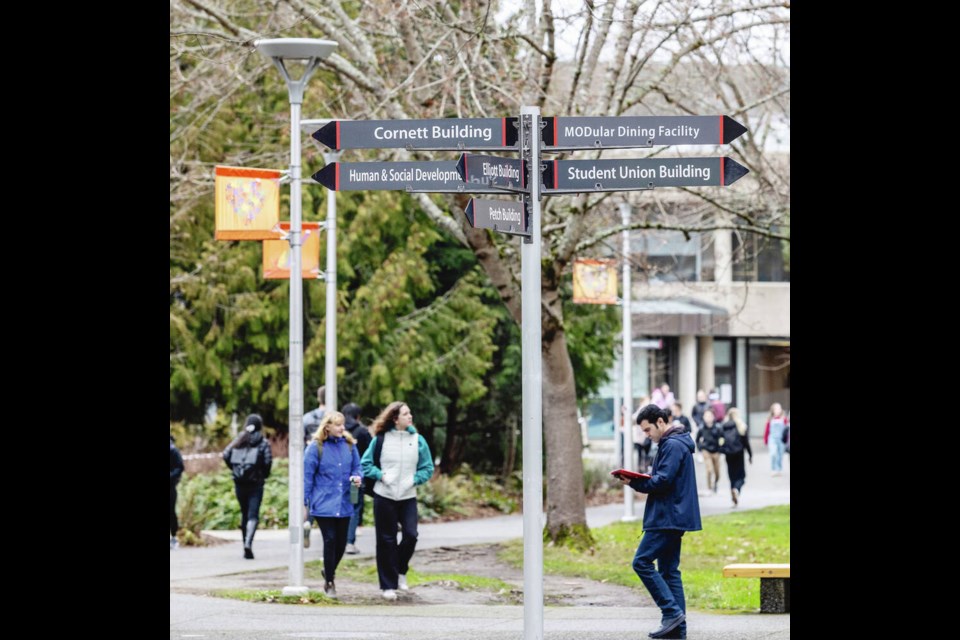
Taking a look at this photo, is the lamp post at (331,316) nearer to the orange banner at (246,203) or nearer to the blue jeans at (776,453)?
the orange banner at (246,203)

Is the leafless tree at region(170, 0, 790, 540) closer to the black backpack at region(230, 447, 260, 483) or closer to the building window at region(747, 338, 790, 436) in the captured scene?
the black backpack at region(230, 447, 260, 483)

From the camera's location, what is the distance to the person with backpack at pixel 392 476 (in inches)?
567

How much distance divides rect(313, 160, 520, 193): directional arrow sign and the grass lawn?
19.9 ft

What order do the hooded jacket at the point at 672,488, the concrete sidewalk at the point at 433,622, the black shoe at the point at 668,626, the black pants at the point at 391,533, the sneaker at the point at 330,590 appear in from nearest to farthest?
1. the hooded jacket at the point at 672,488
2. the black shoe at the point at 668,626
3. the concrete sidewalk at the point at 433,622
4. the black pants at the point at 391,533
5. the sneaker at the point at 330,590

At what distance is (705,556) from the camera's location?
59.8 feet

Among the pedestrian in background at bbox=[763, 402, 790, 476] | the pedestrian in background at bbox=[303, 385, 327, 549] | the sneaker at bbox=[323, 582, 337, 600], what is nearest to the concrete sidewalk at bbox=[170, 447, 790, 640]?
the sneaker at bbox=[323, 582, 337, 600]

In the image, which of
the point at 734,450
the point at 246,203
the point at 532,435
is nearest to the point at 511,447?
the point at 734,450

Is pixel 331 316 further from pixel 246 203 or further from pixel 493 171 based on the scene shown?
pixel 493 171

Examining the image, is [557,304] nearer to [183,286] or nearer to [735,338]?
[183,286]

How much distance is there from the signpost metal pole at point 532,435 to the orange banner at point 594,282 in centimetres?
1258

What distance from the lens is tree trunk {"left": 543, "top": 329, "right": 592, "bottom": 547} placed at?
18625 millimetres

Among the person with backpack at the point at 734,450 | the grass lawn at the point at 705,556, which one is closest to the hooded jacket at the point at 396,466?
the grass lawn at the point at 705,556

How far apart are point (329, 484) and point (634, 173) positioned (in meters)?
6.66

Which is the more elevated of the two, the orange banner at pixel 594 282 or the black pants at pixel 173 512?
the orange banner at pixel 594 282
